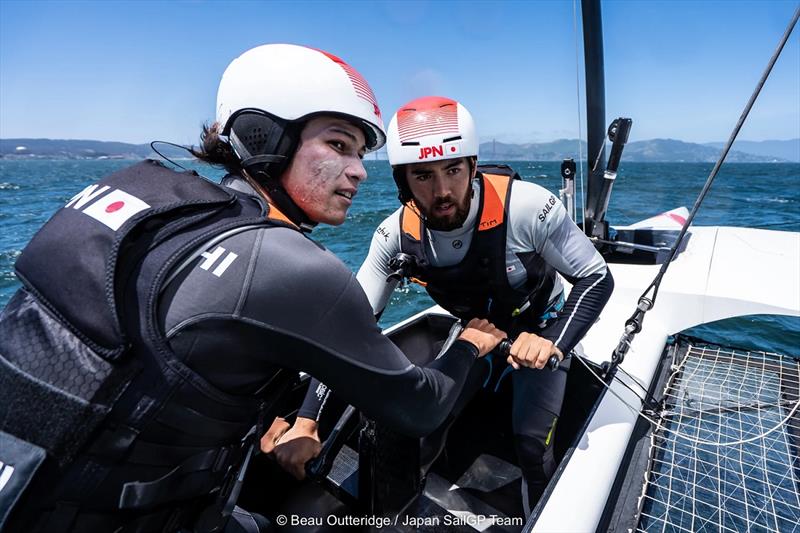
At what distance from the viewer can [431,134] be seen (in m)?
2.33

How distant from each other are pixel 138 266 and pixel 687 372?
11.5ft

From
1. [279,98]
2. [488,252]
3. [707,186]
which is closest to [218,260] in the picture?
[279,98]

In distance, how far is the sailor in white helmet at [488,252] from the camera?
237 centimetres

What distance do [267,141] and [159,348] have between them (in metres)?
0.71

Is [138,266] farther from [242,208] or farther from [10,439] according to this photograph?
[10,439]

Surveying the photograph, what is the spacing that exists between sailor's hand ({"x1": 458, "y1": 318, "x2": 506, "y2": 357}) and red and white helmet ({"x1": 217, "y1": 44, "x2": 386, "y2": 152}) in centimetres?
97

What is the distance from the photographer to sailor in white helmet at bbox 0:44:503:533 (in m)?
0.94

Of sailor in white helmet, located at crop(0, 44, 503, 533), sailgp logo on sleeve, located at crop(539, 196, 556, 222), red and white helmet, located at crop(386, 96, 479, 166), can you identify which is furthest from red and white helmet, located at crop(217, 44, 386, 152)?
sailgp logo on sleeve, located at crop(539, 196, 556, 222)

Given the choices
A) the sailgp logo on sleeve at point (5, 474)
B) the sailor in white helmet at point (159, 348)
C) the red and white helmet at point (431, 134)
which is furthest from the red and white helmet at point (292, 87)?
the sailgp logo on sleeve at point (5, 474)

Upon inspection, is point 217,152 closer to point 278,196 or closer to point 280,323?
point 278,196

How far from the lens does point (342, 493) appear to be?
2236 mm

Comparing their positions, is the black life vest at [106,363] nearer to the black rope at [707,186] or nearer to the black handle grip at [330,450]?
the black handle grip at [330,450]

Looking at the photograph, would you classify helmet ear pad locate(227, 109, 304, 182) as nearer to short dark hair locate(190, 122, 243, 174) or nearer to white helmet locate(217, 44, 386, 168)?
white helmet locate(217, 44, 386, 168)

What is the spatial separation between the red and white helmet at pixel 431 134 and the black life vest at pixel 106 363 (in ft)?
4.68
